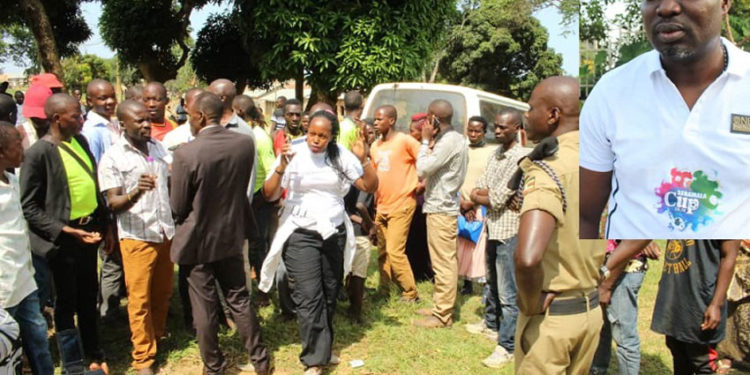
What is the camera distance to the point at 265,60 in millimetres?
10867

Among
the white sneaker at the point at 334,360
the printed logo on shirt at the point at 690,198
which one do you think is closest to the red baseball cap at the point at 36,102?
the white sneaker at the point at 334,360

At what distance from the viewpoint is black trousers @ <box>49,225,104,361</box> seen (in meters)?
3.64

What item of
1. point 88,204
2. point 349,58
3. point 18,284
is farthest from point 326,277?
point 349,58

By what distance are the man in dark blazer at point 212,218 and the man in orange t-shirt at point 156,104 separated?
1004 mm

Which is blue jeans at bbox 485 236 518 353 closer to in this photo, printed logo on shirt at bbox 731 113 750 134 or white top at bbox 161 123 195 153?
white top at bbox 161 123 195 153

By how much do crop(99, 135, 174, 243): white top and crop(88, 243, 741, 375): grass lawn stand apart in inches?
36.9

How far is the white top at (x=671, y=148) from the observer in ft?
3.96

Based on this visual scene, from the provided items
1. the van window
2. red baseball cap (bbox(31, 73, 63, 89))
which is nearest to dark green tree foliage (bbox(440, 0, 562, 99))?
the van window

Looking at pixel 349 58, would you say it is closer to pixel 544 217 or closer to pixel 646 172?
pixel 544 217

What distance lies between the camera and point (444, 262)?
5004 millimetres

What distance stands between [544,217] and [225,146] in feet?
6.98

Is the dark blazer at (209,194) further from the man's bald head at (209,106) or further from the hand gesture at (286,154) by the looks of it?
the hand gesture at (286,154)

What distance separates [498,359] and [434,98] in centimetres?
354

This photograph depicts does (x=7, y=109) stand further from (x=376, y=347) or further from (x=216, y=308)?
(x=376, y=347)
